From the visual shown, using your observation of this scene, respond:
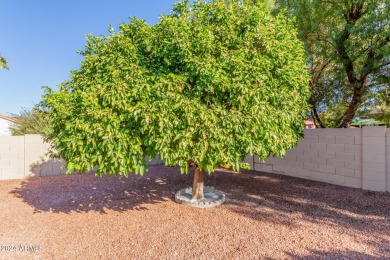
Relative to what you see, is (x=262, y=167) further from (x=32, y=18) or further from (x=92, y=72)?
(x=32, y=18)

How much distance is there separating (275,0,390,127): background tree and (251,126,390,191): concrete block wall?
1.43 meters

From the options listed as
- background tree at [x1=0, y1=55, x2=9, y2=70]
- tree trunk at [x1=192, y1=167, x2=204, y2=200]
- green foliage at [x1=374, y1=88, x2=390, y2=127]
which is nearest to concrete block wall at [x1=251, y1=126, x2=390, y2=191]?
green foliage at [x1=374, y1=88, x2=390, y2=127]

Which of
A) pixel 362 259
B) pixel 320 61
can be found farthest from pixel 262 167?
pixel 362 259

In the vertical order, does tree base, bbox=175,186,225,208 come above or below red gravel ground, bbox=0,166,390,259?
above

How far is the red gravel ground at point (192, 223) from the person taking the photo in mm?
2924

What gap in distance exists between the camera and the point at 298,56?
4.20 metres

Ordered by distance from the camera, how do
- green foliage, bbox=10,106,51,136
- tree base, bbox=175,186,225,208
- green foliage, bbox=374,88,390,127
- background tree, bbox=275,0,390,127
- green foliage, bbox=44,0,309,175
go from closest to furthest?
green foliage, bbox=44,0,309,175 → tree base, bbox=175,186,225,208 → background tree, bbox=275,0,390,127 → green foliage, bbox=374,88,390,127 → green foliage, bbox=10,106,51,136

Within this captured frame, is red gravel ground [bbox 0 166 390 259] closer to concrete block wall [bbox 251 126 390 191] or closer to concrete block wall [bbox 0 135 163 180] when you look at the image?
concrete block wall [bbox 251 126 390 191]

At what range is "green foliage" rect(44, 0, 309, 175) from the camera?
10.5 feet

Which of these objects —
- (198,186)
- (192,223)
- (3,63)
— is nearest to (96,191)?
(198,186)

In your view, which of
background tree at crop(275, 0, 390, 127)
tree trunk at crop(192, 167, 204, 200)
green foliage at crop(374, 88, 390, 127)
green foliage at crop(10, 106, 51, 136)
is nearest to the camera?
tree trunk at crop(192, 167, 204, 200)

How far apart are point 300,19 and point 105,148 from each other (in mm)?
6860

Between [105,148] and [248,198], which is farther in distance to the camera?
[248,198]

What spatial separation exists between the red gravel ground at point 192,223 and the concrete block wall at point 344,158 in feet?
1.29
